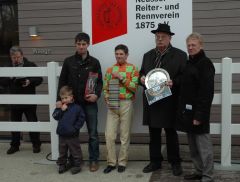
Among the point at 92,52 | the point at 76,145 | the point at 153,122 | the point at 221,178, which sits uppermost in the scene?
the point at 92,52

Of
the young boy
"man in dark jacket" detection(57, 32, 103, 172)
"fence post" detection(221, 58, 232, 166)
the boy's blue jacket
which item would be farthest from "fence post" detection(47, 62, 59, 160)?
"fence post" detection(221, 58, 232, 166)

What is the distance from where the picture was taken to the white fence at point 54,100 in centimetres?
519

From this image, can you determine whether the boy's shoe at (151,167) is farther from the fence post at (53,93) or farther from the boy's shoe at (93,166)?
the fence post at (53,93)

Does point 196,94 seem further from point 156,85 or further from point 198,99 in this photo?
point 156,85

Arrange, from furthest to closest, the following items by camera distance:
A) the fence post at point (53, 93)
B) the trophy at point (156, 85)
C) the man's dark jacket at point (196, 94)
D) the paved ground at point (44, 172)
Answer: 1. the fence post at point (53, 93)
2. the paved ground at point (44, 172)
3. the trophy at point (156, 85)
4. the man's dark jacket at point (196, 94)

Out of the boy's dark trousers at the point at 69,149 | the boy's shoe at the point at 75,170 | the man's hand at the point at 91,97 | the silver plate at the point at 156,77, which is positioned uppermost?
the silver plate at the point at 156,77

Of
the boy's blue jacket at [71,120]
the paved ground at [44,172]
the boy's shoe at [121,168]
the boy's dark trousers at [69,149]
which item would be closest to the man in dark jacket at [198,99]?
the paved ground at [44,172]

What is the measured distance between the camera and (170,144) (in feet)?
16.6

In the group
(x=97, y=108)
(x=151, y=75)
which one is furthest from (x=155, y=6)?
(x=97, y=108)

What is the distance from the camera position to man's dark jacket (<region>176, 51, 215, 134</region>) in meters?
4.38

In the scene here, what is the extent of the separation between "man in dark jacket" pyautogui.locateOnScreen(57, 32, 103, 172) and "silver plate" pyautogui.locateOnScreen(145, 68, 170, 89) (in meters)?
0.70

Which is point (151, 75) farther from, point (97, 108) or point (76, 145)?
point (76, 145)

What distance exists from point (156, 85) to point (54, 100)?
1.61m

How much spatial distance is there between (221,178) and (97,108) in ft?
6.18
